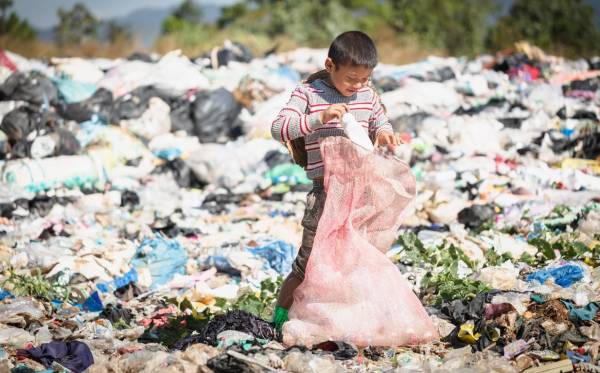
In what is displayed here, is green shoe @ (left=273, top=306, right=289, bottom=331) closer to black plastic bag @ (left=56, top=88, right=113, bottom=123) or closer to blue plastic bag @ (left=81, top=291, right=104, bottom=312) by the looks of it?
blue plastic bag @ (left=81, top=291, right=104, bottom=312)

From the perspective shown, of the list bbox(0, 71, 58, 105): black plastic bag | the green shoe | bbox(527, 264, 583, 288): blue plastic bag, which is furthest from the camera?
bbox(0, 71, 58, 105): black plastic bag

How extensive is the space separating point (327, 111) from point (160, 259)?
111 inches

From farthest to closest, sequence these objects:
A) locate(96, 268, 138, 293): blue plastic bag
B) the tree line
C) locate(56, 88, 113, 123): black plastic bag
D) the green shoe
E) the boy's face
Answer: the tree line, locate(56, 88, 113, 123): black plastic bag, locate(96, 268, 138, 293): blue plastic bag, the green shoe, the boy's face

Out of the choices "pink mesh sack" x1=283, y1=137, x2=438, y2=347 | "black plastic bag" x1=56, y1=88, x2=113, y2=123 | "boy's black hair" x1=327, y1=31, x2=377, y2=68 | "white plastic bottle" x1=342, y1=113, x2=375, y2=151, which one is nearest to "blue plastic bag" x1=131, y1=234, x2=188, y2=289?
"pink mesh sack" x1=283, y1=137, x2=438, y2=347

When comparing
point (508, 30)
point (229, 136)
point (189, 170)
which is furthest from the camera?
point (508, 30)

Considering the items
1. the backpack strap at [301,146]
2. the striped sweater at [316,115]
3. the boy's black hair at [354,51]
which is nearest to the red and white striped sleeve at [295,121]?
the striped sweater at [316,115]

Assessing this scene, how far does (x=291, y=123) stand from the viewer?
3082 mm

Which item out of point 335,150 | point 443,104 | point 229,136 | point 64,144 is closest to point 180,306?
point 335,150

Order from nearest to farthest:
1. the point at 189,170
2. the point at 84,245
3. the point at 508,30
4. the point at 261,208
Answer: the point at 84,245 < the point at 261,208 < the point at 189,170 < the point at 508,30

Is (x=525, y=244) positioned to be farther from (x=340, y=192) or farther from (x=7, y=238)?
(x=7, y=238)

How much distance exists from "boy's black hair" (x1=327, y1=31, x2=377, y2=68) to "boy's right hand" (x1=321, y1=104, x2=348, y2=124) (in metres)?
0.19

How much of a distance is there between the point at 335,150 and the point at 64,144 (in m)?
5.92

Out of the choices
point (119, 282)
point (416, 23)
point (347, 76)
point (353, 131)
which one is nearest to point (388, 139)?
point (353, 131)

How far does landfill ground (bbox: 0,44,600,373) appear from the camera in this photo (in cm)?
316
